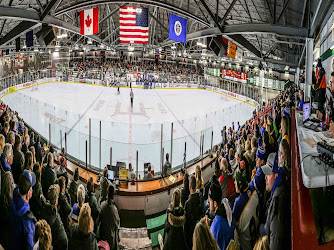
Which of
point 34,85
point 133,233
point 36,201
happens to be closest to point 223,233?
point 36,201

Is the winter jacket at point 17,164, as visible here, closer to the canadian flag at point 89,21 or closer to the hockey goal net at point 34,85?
the canadian flag at point 89,21

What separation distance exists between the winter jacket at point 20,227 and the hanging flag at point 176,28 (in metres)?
11.0

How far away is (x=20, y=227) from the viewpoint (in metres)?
2.88

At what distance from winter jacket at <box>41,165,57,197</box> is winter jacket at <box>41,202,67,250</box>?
1556 mm

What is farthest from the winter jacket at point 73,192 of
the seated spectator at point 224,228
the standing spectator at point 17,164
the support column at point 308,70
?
the support column at point 308,70

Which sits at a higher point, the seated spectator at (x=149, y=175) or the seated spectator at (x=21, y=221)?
the seated spectator at (x=21, y=221)

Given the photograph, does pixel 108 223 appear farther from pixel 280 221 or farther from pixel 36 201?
pixel 280 221

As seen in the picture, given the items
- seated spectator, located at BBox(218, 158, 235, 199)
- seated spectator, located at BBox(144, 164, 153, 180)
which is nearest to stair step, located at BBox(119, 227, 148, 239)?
seated spectator, located at BBox(218, 158, 235, 199)

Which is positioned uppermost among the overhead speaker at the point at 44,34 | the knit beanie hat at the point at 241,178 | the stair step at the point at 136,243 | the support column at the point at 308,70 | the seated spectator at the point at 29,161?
the overhead speaker at the point at 44,34

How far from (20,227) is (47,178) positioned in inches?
74.5

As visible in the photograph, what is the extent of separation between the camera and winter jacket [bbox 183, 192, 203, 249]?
336 centimetres

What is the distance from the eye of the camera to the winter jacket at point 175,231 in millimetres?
3201

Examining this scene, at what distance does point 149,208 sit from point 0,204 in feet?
14.2

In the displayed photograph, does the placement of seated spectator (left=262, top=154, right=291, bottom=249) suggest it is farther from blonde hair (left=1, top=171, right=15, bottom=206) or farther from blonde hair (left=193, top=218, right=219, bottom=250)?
blonde hair (left=1, top=171, right=15, bottom=206)
